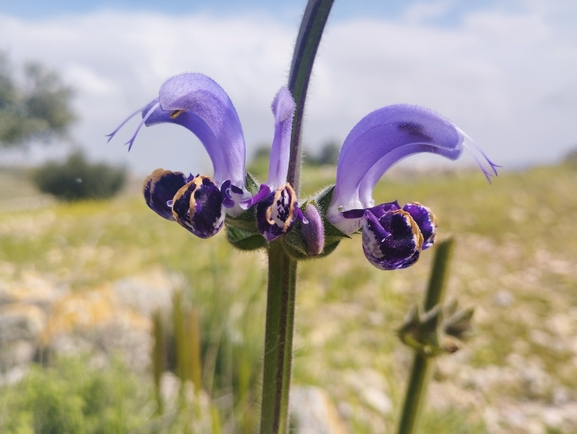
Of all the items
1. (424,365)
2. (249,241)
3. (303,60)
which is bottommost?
(424,365)

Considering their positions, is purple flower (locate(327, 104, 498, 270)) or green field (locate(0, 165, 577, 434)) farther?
green field (locate(0, 165, 577, 434))

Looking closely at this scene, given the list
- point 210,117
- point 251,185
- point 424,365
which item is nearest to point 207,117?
point 210,117

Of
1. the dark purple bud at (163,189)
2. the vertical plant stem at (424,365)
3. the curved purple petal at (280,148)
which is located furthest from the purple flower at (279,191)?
the vertical plant stem at (424,365)

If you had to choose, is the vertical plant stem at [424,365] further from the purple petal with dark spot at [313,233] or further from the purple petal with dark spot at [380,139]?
the purple petal with dark spot at [313,233]

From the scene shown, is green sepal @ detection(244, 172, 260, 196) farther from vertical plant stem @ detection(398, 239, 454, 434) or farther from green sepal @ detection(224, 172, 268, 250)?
vertical plant stem @ detection(398, 239, 454, 434)

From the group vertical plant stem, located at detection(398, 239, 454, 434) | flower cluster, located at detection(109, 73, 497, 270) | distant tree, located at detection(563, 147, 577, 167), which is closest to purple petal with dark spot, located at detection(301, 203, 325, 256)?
flower cluster, located at detection(109, 73, 497, 270)

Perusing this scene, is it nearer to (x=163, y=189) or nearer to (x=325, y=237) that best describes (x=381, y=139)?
(x=325, y=237)
